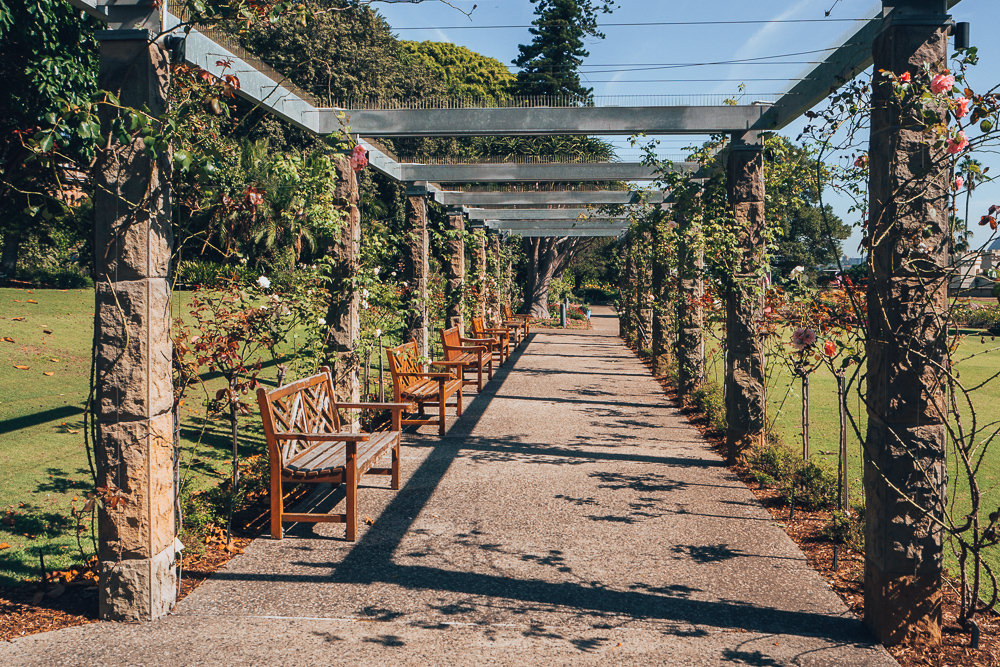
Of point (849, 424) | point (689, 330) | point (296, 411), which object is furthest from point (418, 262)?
point (296, 411)

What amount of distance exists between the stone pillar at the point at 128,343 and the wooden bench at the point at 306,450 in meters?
0.96

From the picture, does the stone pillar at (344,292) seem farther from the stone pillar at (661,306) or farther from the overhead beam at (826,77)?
the stone pillar at (661,306)

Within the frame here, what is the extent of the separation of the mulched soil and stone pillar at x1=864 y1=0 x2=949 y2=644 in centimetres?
10

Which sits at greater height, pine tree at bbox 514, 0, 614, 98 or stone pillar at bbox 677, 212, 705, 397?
pine tree at bbox 514, 0, 614, 98

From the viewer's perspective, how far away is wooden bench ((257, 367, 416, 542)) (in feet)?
15.4

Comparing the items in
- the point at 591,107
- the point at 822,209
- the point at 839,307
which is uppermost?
the point at 591,107

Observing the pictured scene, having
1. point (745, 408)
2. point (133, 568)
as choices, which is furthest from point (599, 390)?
point (133, 568)

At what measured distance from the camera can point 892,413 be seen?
3.33 meters

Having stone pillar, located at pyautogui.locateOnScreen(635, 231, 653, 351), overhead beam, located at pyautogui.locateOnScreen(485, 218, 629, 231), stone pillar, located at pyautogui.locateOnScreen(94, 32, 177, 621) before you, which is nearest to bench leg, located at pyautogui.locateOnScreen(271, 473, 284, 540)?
stone pillar, located at pyautogui.locateOnScreen(94, 32, 177, 621)

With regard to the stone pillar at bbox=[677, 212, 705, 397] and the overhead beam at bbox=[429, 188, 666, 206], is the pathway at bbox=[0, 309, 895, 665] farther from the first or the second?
Answer: the overhead beam at bbox=[429, 188, 666, 206]

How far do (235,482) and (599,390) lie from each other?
717 centimetres

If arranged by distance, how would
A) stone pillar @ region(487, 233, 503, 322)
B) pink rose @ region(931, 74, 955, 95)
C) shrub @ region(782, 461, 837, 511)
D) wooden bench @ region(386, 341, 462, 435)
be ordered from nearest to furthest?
pink rose @ region(931, 74, 955, 95)
shrub @ region(782, 461, 837, 511)
wooden bench @ region(386, 341, 462, 435)
stone pillar @ region(487, 233, 503, 322)

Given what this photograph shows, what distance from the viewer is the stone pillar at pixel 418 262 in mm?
11445

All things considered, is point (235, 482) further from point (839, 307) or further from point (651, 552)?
point (839, 307)
